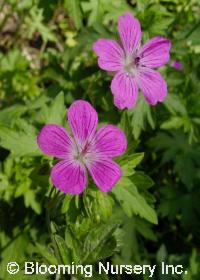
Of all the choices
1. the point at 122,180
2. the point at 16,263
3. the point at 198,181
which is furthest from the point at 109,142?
the point at 198,181

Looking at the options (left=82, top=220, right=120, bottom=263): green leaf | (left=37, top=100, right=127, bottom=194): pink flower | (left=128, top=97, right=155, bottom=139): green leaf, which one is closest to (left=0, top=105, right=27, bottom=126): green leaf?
(left=128, top=97, right=155, bottom=139): green leaf

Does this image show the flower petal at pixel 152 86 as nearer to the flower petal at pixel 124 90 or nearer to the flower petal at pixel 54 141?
the flower petal at pixel 124 90

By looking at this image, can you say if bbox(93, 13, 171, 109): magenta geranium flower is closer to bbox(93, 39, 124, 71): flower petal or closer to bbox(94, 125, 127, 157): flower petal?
bbox(93, 39, 124, 71): flower petal

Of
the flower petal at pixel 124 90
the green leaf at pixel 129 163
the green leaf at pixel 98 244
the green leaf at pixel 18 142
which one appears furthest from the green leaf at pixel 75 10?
the green leaf at pixel 98 244

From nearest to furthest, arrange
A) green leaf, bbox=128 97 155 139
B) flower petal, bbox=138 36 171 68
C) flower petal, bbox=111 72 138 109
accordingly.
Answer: flower petal, bbox=111 72 138 109 → flower petal, bbox=138 36 171 68 → green leaf, bbox=128 97 155 139

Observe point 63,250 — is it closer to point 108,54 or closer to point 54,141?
point 54,141
